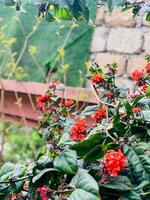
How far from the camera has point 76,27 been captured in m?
3.38

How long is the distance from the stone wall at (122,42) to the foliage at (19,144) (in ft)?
4.74

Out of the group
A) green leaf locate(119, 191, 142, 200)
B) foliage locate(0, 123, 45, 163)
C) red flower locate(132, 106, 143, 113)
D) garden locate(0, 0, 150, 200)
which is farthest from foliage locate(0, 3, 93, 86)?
green leaf locate(119, 191, 142, 200)

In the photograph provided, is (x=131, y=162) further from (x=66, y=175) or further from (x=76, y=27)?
(x=76, y=27)

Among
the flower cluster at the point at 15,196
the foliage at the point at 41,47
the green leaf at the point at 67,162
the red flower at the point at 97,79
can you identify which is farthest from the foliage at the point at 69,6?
the foliage at the point at 41,47

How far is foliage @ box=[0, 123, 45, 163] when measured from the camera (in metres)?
4.31

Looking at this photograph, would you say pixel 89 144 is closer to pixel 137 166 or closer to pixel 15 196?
pixel 137 166

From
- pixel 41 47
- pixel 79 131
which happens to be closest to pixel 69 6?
pixel 79 131

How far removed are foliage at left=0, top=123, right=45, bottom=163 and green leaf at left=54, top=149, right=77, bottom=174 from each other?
3.31m

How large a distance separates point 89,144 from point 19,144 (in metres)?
3.70

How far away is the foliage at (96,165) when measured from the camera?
864 mm

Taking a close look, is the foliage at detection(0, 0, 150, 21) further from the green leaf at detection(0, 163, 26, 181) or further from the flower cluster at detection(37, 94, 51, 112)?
the green leaf at detection(0, 163, 26, 181)

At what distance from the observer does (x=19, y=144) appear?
4578 mm

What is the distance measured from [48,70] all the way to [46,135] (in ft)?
7.54

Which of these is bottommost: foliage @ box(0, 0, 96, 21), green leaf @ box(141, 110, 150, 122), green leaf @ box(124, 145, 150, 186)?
green leaf @ box(124, 145, 150, 186)
